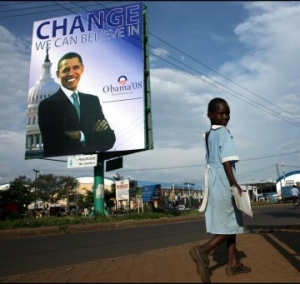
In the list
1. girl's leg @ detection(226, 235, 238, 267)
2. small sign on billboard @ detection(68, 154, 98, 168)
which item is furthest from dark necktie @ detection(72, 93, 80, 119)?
girl's leg @ detection(226, 235, 238, 267)

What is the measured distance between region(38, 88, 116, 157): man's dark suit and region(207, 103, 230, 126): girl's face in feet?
51.7

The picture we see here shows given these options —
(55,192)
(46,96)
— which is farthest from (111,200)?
(46,96)

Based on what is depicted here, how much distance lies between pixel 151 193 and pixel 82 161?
11128mm

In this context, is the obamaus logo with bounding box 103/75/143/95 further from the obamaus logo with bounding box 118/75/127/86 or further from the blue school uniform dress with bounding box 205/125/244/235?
the blue school uniform dress with bounding box 205/125/244/235

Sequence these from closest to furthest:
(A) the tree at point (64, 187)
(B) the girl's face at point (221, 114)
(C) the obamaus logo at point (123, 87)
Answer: (B) the girl's face at point (221, 114) → (C) the obamaus logo at point (123, 87) → (A) the tree at point (64, 187)

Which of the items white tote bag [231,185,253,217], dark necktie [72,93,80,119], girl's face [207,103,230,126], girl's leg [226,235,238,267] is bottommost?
girl's leg [226,235,238,267]

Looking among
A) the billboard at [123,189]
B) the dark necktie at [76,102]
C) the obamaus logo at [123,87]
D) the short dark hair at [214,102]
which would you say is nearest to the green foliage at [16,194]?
the billboard at [123,189]

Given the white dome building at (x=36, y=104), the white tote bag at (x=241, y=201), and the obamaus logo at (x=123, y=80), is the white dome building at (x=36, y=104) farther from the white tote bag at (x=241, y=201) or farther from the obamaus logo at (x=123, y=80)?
the white tote bag at (x=241, y=201)

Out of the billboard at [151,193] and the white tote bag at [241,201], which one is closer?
the white tote bag at [241,201]

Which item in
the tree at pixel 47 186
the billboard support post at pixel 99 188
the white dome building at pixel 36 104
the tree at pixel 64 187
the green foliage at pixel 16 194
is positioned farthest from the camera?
the tree at pixel 64 187

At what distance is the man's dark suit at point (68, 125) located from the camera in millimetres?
20297

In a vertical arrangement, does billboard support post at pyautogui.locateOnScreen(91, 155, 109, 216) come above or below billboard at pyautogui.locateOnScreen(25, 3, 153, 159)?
below

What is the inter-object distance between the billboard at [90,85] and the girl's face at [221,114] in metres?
14.8

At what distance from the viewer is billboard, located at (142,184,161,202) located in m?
30.5
